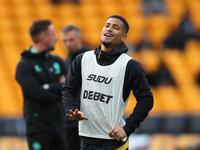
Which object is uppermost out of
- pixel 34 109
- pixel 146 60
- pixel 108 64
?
pixel 108 64

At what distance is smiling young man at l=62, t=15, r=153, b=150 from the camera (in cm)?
355

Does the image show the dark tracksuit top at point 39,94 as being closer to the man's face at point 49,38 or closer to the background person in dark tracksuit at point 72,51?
the man's face at point 49,38

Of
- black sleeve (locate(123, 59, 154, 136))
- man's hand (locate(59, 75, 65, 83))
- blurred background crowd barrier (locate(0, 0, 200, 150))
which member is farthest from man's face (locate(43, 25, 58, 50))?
blurred background crowd barrier (locate(0, 0, 200, 150))

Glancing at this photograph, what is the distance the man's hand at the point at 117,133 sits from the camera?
11.4ft

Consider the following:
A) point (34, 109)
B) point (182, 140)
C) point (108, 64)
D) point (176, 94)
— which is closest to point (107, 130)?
point (108, 64)

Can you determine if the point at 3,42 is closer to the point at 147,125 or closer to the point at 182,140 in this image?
the point at 147,125

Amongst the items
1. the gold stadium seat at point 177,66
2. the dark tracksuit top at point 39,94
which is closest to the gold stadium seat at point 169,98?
the gold stadium seat at point 177,66

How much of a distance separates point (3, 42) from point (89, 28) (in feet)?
9.52

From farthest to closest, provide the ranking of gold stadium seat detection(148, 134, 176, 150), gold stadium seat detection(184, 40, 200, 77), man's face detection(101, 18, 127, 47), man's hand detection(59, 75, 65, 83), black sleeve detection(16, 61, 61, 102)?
gold stadium seat detection(184, 40, 200, 77) < gold stadium seat detection(148, 134, 176, 150) < man's hand detection(59, 75, 65, 83) < black sleeve detection(16, 61, 61, 102) < man's face detection(101, 18, 127, 47)

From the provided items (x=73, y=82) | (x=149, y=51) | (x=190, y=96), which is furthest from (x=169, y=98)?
(x=73, y=82)

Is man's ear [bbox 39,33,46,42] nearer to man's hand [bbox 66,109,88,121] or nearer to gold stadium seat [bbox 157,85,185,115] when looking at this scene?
man's hand [bbox 66,109,88,121]

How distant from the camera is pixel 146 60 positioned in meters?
10.5

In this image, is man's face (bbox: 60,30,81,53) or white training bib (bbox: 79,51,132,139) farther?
man's face (bbox: 60,30,81,53)

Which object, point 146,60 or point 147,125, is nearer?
point 147,125
